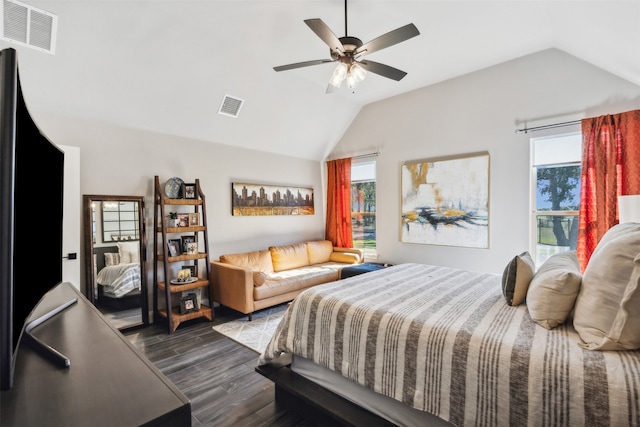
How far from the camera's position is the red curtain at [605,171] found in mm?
2971

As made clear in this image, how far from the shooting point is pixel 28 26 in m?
2.32

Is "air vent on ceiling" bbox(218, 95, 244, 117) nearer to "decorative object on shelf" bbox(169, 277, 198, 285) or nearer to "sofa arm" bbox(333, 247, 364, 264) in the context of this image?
"decorative object on shelf" bbox(169, 277, 198, 285)

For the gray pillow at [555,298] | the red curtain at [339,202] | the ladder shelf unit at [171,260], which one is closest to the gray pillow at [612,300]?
the gray pillow at [555,298]

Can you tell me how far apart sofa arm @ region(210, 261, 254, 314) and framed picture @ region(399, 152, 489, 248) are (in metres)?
2.49

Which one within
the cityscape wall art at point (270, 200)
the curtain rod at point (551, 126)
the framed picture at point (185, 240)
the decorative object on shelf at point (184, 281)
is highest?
the curtain rod at point (551, 126)

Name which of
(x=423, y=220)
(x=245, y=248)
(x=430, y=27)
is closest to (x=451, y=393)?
(x=430, y=27)

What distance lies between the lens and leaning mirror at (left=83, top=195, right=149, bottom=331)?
10.4ft

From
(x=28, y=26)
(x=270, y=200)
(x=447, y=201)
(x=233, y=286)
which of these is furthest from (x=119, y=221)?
(x=447, y=201)

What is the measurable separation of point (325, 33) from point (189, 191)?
2521 millimetres

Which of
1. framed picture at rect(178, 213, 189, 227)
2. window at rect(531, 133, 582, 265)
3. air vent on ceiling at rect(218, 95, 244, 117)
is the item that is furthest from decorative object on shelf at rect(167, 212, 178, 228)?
window at rect(531, 133, 582, 265)

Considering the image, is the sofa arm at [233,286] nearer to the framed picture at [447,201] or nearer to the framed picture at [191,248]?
the framed picture at [191,248]

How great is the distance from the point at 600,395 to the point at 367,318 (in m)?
0.95

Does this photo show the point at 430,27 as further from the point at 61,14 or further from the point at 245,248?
the point at 245,248

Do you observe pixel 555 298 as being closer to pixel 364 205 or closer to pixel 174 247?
pixel 174 247
